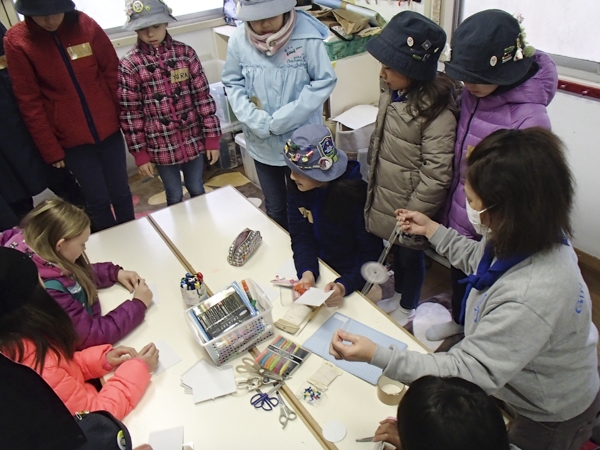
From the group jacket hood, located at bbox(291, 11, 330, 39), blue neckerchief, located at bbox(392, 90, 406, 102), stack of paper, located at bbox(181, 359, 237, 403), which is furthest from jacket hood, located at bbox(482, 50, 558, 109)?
stack of paper, located at bbox(181, 359, 237, 403)

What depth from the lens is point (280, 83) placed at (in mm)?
2166

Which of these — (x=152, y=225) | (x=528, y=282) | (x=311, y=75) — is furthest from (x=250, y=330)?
(x=311, y=75)

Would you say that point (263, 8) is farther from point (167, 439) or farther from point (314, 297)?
point (167, 439)

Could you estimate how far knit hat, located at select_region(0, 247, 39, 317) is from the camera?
2.91ft

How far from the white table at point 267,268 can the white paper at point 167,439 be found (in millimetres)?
323

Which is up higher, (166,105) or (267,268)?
(166,105)

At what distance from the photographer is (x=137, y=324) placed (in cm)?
154

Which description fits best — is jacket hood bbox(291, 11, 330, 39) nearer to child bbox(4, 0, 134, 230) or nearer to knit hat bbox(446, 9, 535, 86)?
knit hat bbox(446, 9, 535, 86)

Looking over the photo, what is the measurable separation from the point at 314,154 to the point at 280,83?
626 millimetres

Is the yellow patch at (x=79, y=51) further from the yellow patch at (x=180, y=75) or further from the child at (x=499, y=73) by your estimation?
the child at (x=499, y=73)

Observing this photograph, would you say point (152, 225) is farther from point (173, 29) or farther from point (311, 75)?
point (173, 29)

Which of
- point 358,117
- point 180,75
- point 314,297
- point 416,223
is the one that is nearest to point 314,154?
point 416,223

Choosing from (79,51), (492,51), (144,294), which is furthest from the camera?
(79,51)

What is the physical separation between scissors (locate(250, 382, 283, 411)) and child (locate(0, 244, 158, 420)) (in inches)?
12.9
